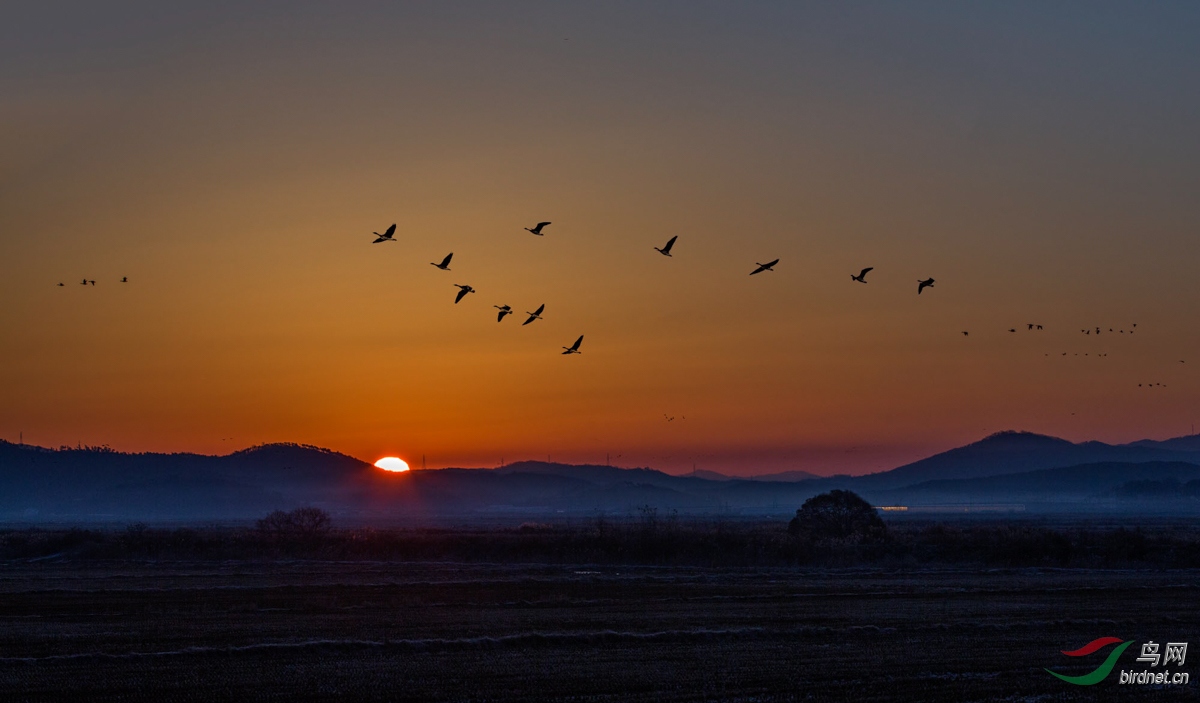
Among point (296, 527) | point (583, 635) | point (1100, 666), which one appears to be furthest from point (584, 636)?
point (296, 527)

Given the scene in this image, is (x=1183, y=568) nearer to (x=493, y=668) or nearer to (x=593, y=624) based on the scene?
(x=593, y=624)

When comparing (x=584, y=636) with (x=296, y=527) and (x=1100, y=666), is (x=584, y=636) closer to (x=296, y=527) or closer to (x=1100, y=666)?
(x=1100, y=666)

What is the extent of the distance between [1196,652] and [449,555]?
46.1 m

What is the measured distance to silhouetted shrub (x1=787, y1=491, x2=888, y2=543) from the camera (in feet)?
229

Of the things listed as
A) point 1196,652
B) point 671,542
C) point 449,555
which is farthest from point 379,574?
point 1196,652

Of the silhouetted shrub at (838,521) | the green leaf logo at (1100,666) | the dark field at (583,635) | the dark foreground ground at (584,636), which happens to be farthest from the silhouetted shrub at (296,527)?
the green leaf logo at (1100,666)

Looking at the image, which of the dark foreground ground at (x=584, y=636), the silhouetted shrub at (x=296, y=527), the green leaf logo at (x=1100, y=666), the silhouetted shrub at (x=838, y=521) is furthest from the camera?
the silhouetted shrub at (x=296, y=527)

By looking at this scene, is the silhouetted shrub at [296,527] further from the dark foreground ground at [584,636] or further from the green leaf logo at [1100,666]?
the green leaf logo at [1100,666]

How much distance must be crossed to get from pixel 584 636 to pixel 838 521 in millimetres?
46724

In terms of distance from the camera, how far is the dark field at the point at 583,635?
2145cm

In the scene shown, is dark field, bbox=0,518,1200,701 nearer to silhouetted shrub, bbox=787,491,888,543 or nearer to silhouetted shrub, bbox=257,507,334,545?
silhouetted shrub, bbox=787,491,888,543

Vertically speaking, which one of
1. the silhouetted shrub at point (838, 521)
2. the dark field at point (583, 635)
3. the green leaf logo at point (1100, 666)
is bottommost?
the green leaf logo at point (1100, 666)

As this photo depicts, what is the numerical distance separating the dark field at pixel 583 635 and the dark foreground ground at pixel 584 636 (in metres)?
0.10

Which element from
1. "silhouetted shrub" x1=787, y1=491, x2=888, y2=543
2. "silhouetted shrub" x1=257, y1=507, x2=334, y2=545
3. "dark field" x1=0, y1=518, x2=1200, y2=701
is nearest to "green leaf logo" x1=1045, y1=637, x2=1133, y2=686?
"dark field" x1=0, y1=518, x2=1200, y2=701
